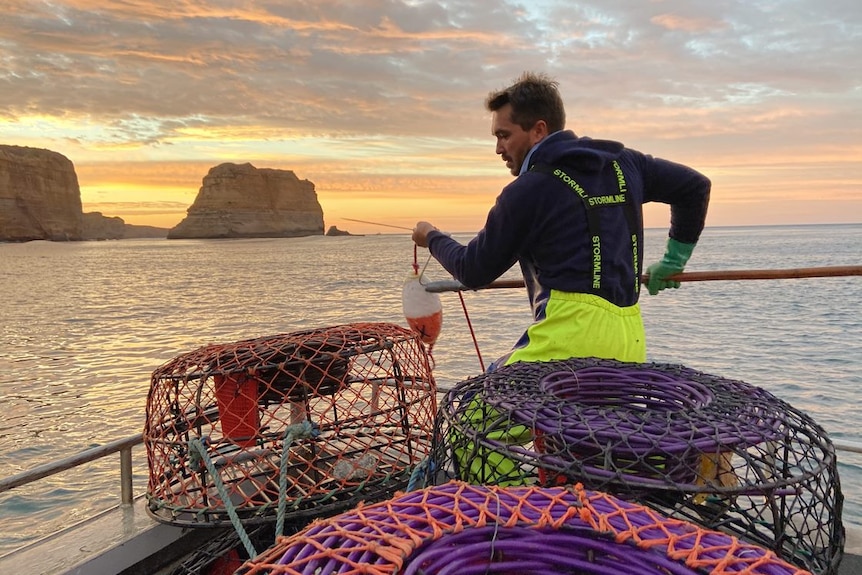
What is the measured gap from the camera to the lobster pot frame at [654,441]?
1666 mm

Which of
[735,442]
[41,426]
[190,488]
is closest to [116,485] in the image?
[41,426]

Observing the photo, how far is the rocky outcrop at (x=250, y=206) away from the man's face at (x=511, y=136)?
160902 millimetres

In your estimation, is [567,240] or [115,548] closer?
[567,240]

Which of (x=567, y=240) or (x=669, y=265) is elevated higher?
Result: (x=567, y=240)

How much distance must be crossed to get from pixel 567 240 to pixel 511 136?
0.67 metres

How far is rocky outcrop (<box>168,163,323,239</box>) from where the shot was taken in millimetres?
157000

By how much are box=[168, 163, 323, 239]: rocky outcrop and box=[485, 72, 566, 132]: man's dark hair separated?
6337 inches

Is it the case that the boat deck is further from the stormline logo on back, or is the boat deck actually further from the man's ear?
the man's ear

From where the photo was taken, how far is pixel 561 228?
2697 millimetres

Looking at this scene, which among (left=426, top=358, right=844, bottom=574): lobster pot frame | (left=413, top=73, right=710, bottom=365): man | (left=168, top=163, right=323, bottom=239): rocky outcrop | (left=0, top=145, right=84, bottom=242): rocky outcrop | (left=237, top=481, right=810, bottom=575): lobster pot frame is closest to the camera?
(left=237, top=481, right=810, bottom=575): lobster pot frame

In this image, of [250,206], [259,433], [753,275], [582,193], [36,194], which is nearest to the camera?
→ [582,193]

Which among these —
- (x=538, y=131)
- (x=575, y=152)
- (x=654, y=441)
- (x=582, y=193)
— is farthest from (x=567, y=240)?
(x=654, y=441)

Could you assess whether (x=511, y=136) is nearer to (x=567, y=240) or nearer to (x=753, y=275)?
(x=567, y=240)

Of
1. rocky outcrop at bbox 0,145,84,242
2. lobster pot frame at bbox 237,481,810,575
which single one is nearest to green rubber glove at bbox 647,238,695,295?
lobster pot frame at bbox 237,481,810,575
